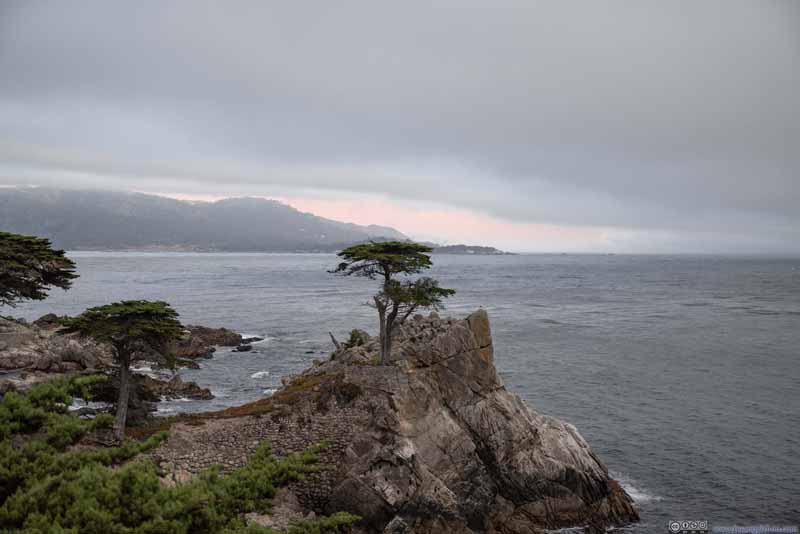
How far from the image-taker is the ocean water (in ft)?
88.2

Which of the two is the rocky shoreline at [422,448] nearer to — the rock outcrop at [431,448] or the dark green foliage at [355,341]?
the rock outcrop at [431,448]

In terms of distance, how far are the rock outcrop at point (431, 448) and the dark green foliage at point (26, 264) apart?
932 centimetres

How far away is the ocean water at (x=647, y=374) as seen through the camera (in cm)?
2689

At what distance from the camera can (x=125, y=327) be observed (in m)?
22.2

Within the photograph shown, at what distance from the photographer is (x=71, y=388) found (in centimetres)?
1306

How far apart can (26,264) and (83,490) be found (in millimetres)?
16737

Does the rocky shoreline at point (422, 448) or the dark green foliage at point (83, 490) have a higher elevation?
the dark green foliage at point (83, 490)

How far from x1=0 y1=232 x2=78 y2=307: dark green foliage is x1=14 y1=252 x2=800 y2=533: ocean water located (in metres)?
15.0

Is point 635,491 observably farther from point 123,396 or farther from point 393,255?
point 123,396

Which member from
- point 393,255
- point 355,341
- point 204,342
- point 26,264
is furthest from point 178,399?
point 204,342

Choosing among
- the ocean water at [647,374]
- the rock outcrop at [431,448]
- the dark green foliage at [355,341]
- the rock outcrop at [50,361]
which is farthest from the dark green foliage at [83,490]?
the dark green foliage at [355,341]

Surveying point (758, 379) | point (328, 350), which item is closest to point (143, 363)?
point (328, 350)

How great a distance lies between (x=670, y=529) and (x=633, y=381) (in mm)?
23721

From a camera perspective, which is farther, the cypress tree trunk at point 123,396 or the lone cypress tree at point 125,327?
the cypress tree trunk at point 123,396
